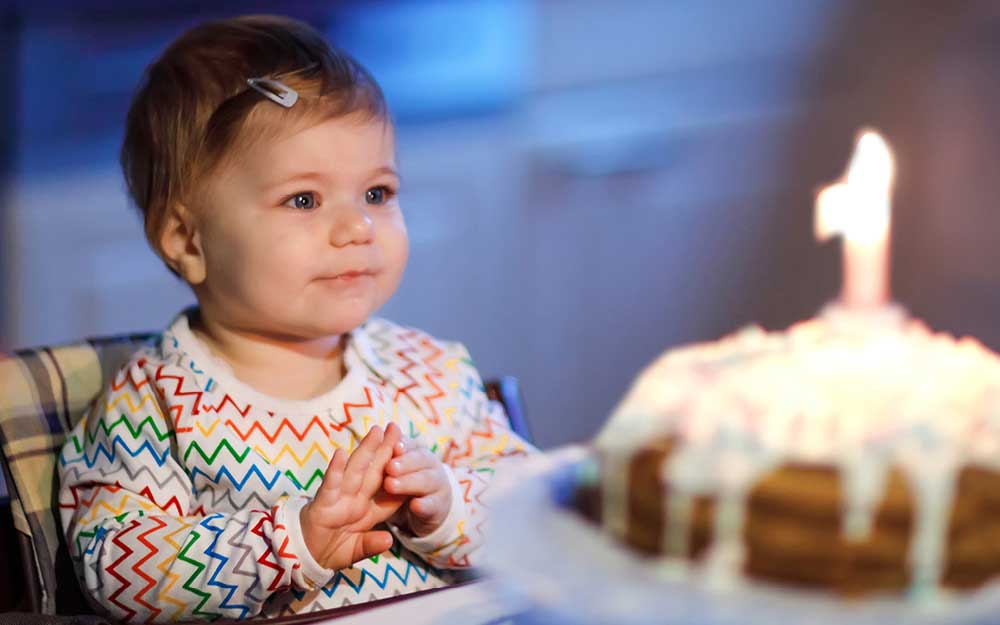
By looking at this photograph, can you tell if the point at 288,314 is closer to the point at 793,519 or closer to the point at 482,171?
the point at 793,519

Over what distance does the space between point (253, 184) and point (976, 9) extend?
260cm

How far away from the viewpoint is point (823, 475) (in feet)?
2.27

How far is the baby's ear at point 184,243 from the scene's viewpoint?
138 cm

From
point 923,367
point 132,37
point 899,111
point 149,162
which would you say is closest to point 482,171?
point 132,37

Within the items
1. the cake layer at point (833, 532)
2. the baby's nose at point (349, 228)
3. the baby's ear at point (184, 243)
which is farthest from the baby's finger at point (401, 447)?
the cake layer at point (833, 532)

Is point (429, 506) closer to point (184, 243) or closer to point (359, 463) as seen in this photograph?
point (359, 463)

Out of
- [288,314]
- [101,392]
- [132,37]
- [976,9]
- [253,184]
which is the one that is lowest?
[101,392]

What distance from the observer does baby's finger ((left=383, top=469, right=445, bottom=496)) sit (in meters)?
1.16

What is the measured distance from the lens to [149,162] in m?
1.37

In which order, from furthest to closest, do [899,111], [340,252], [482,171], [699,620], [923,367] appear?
[899,111]
[482,171]
[340,252]
[923,367]
[699,620]

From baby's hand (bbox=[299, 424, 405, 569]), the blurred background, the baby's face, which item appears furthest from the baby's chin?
the blurred background

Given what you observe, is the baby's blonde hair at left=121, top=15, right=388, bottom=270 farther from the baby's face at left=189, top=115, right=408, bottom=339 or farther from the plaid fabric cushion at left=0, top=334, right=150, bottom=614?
→ the plaid fabric cushion at left=0, top=334, right=150, bottom=614

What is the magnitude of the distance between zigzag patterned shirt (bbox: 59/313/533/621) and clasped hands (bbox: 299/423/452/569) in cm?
2

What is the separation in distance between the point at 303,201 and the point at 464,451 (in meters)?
0.33
